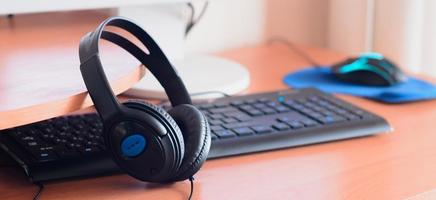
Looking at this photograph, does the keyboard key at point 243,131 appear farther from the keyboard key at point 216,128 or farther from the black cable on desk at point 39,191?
the black cable on desk at point 39,191

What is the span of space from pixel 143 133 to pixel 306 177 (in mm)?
193

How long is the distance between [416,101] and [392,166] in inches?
11.3

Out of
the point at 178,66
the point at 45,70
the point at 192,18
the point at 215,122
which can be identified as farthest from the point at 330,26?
the point at 45,70

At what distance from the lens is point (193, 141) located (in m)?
0.60

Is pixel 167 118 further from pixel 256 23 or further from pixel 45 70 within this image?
pixel 256 23

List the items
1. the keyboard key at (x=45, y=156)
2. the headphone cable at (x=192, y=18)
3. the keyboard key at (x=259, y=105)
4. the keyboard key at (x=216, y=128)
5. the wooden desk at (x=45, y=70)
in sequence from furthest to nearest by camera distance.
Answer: the headphone cable at (x=192, y=18), the keyboard key at (x=259, y=105), the keyboard key at (x=216, y=128), the keyboard key at (x=45, y=156), the wooden desk at (x=45, y=70)

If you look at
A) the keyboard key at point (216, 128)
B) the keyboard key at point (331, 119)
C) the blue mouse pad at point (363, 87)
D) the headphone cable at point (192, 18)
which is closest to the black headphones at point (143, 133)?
the keyboard key at point (216, 128)

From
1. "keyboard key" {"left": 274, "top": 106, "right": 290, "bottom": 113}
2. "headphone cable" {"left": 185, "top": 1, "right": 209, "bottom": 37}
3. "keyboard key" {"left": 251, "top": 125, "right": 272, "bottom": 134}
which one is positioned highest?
"headphone cable" {"left": 185, "top": 1, "right": 209, "bottom": 37}

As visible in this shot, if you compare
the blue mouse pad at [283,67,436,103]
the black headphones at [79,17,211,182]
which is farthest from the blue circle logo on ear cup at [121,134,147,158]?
the blue mouse pad at [283,67,436,103]

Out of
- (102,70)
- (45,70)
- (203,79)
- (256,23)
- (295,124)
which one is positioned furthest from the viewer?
(256,23)

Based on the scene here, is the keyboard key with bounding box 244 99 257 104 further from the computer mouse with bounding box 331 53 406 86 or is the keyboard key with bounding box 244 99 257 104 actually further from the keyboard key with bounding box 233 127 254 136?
the computer mouse with bounding box 331 53 406 86

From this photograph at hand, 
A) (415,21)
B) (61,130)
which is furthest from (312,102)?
(415,21)

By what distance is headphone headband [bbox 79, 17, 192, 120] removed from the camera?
0.55m

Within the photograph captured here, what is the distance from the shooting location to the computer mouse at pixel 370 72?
3.35 ft
